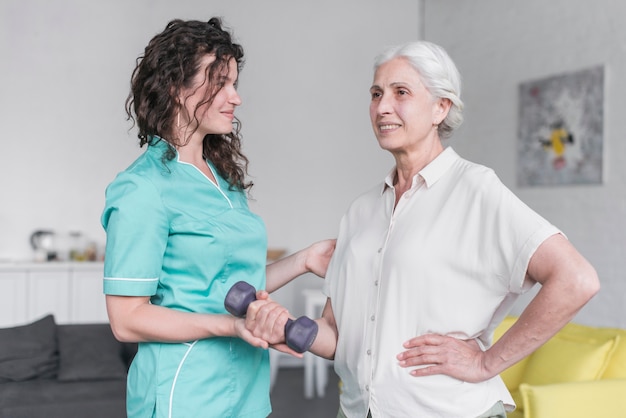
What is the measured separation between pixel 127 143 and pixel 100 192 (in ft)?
1.72

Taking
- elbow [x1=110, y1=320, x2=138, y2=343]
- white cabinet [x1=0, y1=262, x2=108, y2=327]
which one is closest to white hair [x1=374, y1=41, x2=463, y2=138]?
elbow [x1=110, y1=320, x2=138, y2=343]

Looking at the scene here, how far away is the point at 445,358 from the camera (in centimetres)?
174

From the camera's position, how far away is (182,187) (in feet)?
5.94

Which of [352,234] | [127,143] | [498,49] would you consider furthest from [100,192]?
[352,234]

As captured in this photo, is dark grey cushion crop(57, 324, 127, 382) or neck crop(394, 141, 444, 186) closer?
neck crop(394, 141, 444, 186)

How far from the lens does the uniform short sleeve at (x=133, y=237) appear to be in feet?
5.56

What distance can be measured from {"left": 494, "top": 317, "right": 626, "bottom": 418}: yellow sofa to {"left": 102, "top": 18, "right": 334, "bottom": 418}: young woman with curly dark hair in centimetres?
161

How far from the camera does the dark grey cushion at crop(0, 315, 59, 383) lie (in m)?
4.24

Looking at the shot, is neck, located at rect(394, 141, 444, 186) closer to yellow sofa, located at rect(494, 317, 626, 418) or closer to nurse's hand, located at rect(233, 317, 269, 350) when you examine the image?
nurse's hand, located at rect(233, 317, 269, 350)

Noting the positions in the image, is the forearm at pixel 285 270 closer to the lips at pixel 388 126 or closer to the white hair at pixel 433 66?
the lips at pixel 388 126

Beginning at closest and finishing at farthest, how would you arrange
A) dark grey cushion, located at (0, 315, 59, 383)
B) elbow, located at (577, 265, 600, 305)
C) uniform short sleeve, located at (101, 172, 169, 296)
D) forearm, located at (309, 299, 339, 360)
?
1. elbow, located at (577, 265, 600, 305)
2. uniform short sleeve, located at (101, 172, 169, 296)
3. forearm, located at (309, 299, 339, 360)
4. dark grey cushion, located at (0, 315, 59, 383)

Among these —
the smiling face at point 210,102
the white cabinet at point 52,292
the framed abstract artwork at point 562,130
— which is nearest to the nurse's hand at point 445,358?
the smiling face at point 210,102

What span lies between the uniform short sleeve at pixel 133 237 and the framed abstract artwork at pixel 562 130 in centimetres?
467

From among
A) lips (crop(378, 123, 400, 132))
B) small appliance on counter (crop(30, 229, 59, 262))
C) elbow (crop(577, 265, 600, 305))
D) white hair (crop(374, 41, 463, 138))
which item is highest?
white hair (crop(374, 41, 463, 138))
